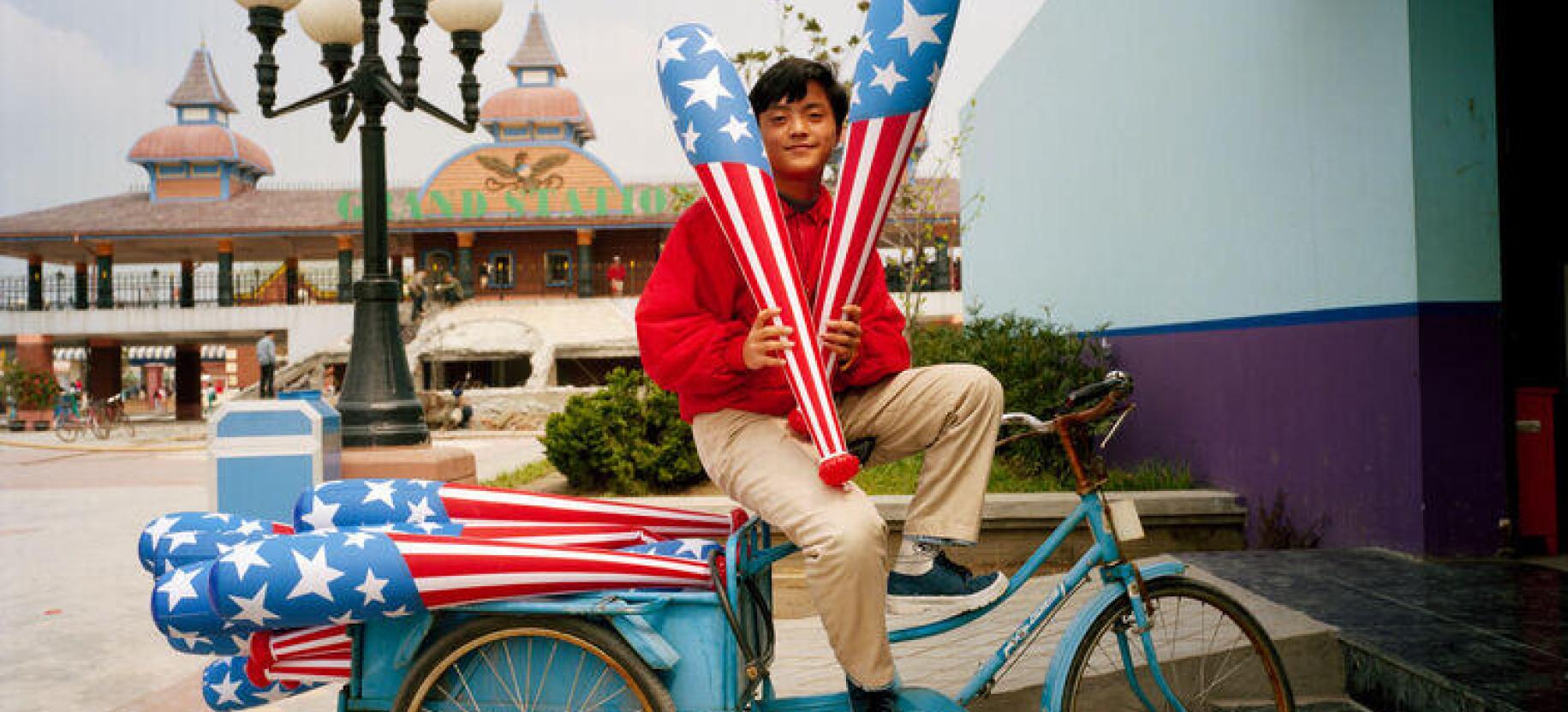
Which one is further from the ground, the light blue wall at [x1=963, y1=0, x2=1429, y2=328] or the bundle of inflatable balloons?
the light blue wall at [x1=963, y1=0, x2=1429, y2=328]

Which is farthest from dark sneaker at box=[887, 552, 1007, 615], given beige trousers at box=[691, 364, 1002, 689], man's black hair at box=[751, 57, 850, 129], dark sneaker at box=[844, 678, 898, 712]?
man's black hair at box=[751, 57, 850, 129]

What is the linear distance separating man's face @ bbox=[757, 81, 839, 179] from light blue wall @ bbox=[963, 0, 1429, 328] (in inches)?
129

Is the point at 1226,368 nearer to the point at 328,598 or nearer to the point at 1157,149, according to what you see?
the point at 1157,149

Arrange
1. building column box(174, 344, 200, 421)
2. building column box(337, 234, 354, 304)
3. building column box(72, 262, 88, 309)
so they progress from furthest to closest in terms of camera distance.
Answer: building column box(72, 262, 88, 309)
building column box(174, 344, 200, 421)
building column box(337, 234, 354, 304)

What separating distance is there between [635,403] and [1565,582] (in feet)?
18.5

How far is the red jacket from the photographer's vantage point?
2.64 metres

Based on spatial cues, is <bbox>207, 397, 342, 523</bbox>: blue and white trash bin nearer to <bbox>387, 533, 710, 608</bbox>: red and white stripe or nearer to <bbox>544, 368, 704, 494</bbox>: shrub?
<bbox>544, 368, 704, 494</bbox>: shrub

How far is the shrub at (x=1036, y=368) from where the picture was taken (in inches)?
311

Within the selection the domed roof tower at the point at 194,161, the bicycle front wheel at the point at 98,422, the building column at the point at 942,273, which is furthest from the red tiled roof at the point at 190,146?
the building column at the point at 942,273

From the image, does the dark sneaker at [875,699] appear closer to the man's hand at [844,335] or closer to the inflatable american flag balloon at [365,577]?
the inflatable american flag balloon at [365,577]

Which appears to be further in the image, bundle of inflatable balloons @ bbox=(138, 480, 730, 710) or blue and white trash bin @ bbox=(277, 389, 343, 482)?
blue and white trash bin @ bbox=(277, 389, 343, 482)

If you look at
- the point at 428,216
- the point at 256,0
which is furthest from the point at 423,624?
the point at 428,216

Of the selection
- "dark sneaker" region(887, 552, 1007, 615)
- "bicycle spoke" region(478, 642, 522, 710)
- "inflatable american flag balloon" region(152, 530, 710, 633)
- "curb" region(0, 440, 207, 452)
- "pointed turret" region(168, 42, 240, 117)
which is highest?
"pointed turret" region(168, 42, 240, 117)

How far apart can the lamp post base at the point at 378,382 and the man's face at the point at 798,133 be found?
546 cm
